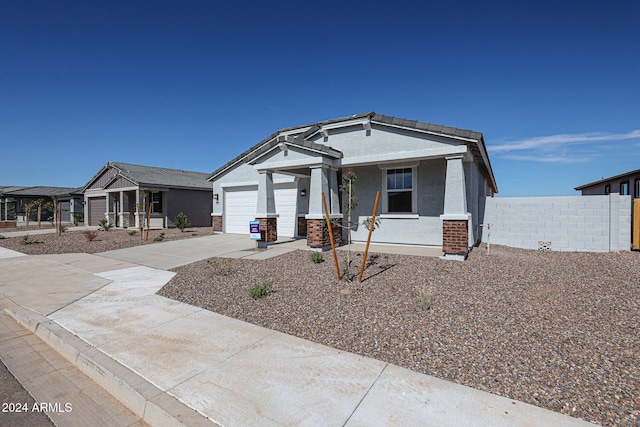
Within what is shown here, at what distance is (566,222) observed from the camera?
10.4 metres

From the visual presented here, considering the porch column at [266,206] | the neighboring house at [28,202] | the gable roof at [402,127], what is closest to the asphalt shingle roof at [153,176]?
the gable roof at [402,127]

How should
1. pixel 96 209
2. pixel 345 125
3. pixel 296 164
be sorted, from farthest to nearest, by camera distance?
pixel 96 209 → pixel 345 125 → pixel 296 164

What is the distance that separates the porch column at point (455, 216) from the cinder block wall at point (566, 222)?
8.65 feet

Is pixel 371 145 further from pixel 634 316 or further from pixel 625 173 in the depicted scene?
pixel 625 173

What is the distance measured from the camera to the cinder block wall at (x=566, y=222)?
31.9 ft

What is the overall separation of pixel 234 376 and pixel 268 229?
878 centimetres

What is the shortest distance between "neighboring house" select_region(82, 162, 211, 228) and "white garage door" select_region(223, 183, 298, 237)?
6.87 m

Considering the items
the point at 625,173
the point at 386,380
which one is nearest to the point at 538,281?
the point at 386,380

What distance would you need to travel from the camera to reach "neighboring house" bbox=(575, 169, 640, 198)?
2181 centimetres

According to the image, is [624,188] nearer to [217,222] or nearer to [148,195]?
[217,222]

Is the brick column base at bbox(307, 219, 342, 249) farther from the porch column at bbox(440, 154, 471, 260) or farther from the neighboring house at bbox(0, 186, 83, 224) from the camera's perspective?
the neighboring house at bbox(0, 186, 83, 224)

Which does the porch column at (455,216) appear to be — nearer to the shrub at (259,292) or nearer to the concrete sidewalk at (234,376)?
the shrub at (259,292)

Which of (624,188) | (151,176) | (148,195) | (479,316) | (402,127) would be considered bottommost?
(479,316)

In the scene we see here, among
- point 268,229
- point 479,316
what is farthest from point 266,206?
point 479,316
